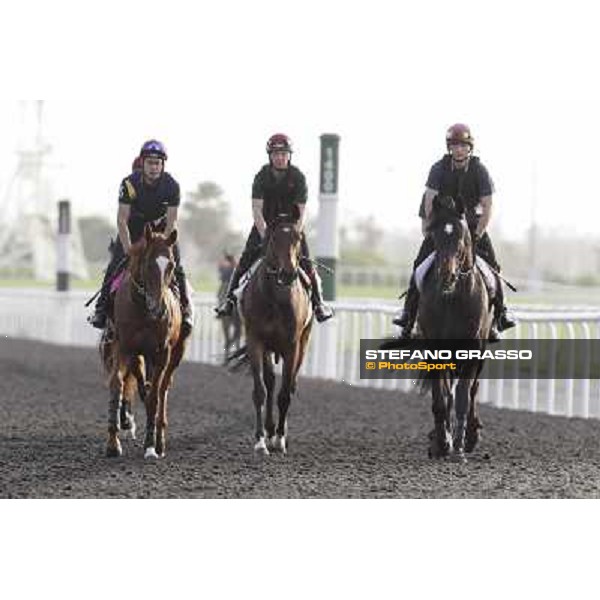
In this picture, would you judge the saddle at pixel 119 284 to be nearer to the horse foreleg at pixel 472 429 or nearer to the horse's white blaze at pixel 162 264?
the horse's white blaze at pixel 162 264

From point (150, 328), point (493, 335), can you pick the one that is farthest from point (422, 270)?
point (150, 328)

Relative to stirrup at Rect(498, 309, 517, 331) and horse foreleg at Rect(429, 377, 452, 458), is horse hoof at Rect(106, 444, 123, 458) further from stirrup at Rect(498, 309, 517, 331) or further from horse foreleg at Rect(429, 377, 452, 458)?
stirrup at Rect(498, 309, 517, 331)

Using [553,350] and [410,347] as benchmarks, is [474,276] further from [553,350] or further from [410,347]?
[553,350]

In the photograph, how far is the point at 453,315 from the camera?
987cm

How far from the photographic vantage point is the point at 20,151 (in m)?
44.9

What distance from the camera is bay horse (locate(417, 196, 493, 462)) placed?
9414mm

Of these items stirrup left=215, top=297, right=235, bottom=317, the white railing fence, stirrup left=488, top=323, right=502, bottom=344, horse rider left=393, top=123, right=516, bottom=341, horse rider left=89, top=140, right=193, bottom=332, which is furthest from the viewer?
the white railing fence

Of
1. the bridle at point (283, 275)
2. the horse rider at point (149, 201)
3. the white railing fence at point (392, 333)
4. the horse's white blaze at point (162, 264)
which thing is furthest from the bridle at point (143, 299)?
the white railing fence at point (392, 333)

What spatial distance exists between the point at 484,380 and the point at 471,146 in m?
6.17

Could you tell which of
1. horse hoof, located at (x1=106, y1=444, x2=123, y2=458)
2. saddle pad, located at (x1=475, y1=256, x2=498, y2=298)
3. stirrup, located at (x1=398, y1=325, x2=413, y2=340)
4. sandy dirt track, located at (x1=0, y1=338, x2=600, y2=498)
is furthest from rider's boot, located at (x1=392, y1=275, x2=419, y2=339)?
horse hoof, located at (x1=106, y1=444, x2=123, y2=458)

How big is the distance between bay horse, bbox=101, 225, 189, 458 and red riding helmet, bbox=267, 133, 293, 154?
1099mm

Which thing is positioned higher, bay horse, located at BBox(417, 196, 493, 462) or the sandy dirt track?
bay horse, located at BBox(417, 196, 493, 462)

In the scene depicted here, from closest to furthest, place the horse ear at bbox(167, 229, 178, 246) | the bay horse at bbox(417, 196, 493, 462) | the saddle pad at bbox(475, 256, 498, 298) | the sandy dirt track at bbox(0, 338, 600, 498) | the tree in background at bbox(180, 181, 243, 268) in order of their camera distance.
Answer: the sandy dirt track at bbox(0, 338, 600, 498) → the horse ear at bbox(167, 229, 178, 246) → the bay horse at bbox(417, 196, 493, 462) → the saddle pad at bbox(475, 256, 498, 298) → the tree in background at bbox(180, 181, 243, 268)

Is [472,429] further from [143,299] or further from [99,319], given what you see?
[99,319]
